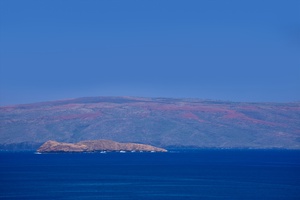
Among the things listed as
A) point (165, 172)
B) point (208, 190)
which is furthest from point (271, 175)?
point (208, 190)

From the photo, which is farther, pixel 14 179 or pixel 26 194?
pixel 14 179

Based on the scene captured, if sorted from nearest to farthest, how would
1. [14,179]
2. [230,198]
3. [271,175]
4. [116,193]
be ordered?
[230,198] < [116,193] < [14,179] < [271,175]

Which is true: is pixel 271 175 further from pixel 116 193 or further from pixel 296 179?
pixel 116 193

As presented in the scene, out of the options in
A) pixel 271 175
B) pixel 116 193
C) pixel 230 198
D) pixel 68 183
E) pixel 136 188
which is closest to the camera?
pixel 230 198

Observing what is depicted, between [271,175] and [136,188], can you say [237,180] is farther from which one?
[136,188]

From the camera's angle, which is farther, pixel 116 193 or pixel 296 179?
pixel 296 179

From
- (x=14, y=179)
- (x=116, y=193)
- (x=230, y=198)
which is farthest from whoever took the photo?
(x=14, y=179)

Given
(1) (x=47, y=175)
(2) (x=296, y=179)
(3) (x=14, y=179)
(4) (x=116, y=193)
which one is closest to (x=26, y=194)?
(4) (x=116, y=193)

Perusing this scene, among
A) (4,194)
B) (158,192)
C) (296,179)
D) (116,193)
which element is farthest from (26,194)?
(296,179)

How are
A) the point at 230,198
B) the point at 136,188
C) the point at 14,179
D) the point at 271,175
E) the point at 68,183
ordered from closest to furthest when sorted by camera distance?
the point at 230,198 < the point at 136,188 < the point at 68,183 < the point at 14,179 < the point at 271,175
